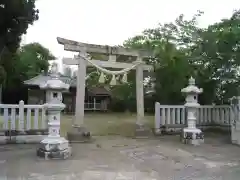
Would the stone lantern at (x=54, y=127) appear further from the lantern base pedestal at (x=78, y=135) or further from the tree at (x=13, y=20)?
the tree at (x=13, y=20)

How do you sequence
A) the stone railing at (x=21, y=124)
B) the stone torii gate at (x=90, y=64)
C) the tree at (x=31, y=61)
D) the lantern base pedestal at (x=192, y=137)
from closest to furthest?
1. the stone railing at (x=21, y=124)
2. the lantern base pedestal at (x=192, y=137)
3. the stone torii gate at (x=90, y=64)
4. the tree at (x=31, y=61)

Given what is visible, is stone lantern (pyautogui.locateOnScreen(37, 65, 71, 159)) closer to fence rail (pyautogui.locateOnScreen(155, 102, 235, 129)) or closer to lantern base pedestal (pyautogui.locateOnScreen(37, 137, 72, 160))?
lantern base pedestal (pyautogui.locateOnScreen(37, 137, 72, 160))

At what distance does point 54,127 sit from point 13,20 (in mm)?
5810

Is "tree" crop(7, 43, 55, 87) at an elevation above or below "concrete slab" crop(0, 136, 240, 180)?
above

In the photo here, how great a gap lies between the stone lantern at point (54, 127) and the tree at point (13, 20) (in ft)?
14.9

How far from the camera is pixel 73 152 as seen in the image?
641 centimetres

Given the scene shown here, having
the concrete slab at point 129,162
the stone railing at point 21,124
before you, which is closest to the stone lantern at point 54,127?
the concrete slab at point 129,162

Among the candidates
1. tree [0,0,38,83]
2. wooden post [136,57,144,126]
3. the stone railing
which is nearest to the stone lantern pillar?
wooden post [136,57,144,126]

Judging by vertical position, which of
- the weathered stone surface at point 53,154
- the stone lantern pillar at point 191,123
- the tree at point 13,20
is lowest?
the weathered stone surface at point 53,154

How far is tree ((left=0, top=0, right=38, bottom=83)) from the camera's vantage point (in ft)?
30.6

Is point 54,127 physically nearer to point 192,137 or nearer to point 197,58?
point 192,137

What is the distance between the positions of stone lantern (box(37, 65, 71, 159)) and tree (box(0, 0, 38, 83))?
454 cm

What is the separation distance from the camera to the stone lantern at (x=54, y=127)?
18.6 feet

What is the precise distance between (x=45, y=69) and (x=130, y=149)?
23.5 m
